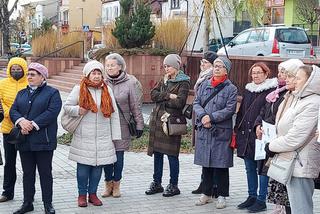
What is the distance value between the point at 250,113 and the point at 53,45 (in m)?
18.4

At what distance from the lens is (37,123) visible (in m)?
5.76

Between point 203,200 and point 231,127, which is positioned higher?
point 231,127

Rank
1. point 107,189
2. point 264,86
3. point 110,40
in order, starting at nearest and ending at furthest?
point 264,86
point 107,189
point 110,40

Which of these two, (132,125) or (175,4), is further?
(175,4)

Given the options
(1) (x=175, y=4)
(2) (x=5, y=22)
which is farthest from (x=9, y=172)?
(1) (x=175, y=4)

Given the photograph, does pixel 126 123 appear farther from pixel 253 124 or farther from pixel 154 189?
pixel 253 124

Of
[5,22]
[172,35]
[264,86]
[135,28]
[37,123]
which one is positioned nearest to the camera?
[37,123]

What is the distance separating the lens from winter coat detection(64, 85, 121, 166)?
6.23 metres

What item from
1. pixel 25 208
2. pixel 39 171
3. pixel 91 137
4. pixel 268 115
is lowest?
pixel 25 208

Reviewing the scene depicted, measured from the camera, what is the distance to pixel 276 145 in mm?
4812

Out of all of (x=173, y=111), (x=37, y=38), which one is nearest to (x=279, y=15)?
(x=37, y=38)

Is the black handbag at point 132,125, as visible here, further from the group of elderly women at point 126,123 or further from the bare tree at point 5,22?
the bare tree at point 5,22

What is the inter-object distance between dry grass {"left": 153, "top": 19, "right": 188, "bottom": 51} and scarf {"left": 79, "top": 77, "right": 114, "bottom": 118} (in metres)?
9.78

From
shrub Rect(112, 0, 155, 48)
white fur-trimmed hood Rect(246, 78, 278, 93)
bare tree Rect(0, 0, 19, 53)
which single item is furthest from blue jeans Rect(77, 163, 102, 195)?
bare tree Rect(0, 0, 19, 53)
